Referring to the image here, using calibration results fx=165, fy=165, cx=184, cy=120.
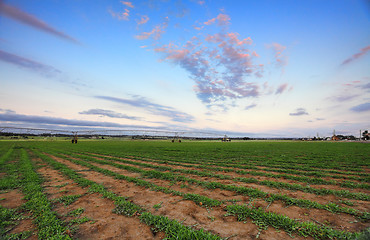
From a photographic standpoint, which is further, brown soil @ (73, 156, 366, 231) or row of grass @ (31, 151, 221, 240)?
brown soil @ (73, 156, 366, 231)

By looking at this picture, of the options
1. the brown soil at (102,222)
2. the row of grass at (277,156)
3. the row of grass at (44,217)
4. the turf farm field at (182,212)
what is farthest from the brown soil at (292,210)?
the row of grass at (277,156)

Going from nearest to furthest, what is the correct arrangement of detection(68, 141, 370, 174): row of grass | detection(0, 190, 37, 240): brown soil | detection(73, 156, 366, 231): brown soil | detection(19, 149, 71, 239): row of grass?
detection(19, 149, 71, 239): row of grass
detection(0, 190, 37, 240): brown soil
detection(73, 156, 366, 231): brown soil
detection(68, 141, 370, 174): row of grass

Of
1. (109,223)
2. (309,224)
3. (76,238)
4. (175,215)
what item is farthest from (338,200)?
(76,238)

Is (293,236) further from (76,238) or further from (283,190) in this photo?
(76,238)

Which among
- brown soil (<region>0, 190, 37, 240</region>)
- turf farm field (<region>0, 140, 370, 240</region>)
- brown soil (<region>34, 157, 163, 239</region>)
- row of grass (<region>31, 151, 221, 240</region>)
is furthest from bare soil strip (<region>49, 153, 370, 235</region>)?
brown soil (<region>0, 190, 37, 240</region>)

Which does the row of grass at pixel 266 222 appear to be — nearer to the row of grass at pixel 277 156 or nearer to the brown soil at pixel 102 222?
the brown soil at pixel 102 222

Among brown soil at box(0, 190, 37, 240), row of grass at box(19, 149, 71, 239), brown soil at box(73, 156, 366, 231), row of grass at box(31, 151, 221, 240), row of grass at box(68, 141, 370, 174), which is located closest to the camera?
row of grass at box(31, 151, 221, 240)

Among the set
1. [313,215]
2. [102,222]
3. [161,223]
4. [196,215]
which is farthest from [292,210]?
[102,222]

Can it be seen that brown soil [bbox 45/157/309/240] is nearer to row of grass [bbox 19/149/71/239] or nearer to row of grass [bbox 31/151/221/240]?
row of grass [bbox 31/151/221/240]

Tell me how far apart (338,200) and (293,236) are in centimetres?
438

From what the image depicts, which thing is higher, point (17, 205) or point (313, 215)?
point (313, 215)

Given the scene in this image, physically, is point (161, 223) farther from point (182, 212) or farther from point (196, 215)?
point (196, 215)

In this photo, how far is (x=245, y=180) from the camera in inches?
391

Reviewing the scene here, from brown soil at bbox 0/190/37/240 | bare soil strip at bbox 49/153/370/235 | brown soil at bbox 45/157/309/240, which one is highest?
bare soil strip at bbox 49/153/370/235
